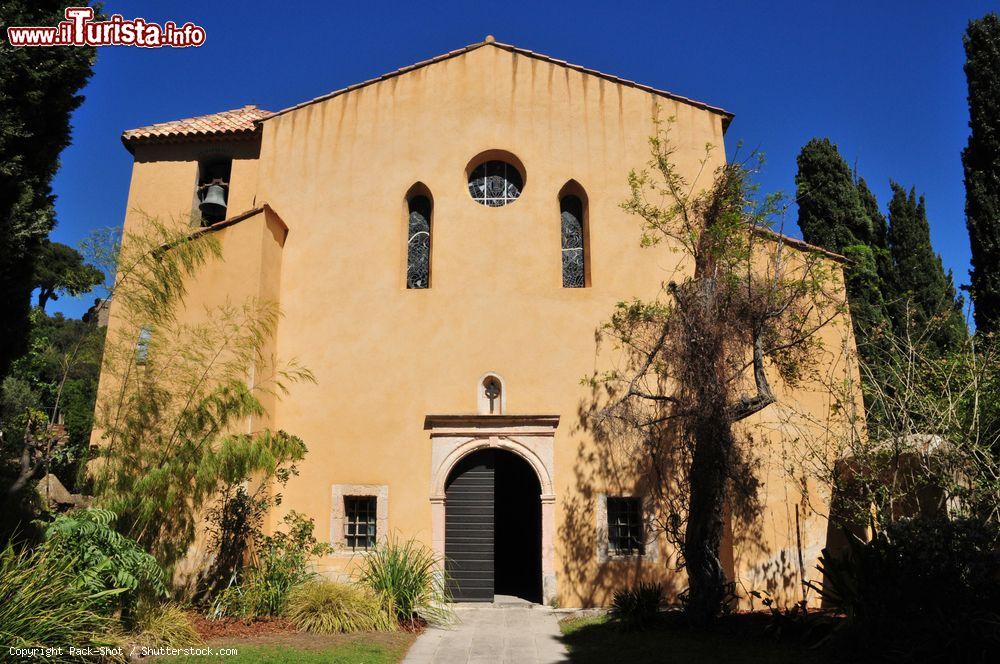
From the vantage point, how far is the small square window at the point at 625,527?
33.9 feet

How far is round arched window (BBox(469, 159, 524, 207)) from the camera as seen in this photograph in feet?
39.5

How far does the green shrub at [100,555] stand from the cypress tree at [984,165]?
14.3 meters

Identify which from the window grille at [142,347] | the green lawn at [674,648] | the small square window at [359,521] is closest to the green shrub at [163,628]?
the small square window at [359,521]

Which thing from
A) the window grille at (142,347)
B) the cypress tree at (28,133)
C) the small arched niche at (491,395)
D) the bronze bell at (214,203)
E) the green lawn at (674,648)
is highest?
the bronze bell at (214,203)

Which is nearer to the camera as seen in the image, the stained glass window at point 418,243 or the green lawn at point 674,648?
the green lawn at point 674,648

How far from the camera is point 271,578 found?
9.00 meters

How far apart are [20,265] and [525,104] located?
8.59 m

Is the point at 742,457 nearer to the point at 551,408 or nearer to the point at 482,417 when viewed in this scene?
the point at 551,408

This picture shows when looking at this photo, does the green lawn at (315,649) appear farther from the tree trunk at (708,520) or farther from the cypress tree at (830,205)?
the cypress tree at (830,205)

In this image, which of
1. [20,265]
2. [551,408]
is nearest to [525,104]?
[551,408]

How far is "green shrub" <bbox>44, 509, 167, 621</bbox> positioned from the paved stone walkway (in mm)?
3280

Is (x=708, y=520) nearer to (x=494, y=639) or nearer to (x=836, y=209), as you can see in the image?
(x=494, y=639)

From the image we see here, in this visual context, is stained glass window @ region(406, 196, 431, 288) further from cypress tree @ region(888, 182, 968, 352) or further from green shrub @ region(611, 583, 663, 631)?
cypress tree @ region(888, 182, 968, 352)

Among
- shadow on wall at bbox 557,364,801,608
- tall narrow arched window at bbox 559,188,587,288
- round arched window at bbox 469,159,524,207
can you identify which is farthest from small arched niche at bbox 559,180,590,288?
shadow on wall at bbox 557,364,801,608
